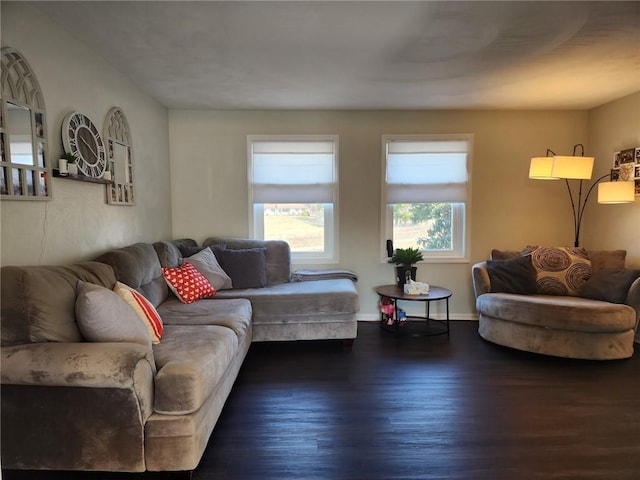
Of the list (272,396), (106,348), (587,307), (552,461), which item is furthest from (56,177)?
(587,307)

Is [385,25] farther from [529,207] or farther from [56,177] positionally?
[529,207]

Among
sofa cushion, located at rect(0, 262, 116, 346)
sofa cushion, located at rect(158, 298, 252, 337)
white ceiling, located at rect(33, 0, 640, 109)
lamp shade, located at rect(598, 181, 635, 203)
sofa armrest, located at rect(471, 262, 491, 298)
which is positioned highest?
white ceiling, located at rect(33, 0, 640, 109)

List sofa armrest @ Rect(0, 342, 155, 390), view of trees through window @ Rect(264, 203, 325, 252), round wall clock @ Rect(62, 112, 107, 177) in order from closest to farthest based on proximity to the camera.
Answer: sofa armrest @ Rect(0, 342, 155, 390), round wall clock @ Rect(62, 112, 107, 177), view of trees through window @ Rect(264, 203, 325, 252)

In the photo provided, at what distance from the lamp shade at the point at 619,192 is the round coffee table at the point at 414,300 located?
5.43 ft

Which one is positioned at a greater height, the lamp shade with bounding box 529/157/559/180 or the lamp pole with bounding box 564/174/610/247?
the lamp shade with bounding box 529/157/559/180

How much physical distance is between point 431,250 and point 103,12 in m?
3.63

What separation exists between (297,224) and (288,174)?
1.86 ft

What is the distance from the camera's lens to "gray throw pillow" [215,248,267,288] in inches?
143

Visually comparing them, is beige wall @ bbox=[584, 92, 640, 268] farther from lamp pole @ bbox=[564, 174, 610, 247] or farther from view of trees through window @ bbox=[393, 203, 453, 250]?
view of trees through window @ bbox=[393, 203, 453, 250]

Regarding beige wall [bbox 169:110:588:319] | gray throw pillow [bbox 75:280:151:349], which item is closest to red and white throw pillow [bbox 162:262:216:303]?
beige wall [bbox 169:110:588:319]

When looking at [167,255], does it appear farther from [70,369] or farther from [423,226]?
[423,226]

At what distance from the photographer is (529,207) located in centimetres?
430

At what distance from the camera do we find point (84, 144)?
2488 millimetres

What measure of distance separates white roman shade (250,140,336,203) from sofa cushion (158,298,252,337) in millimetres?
1457
